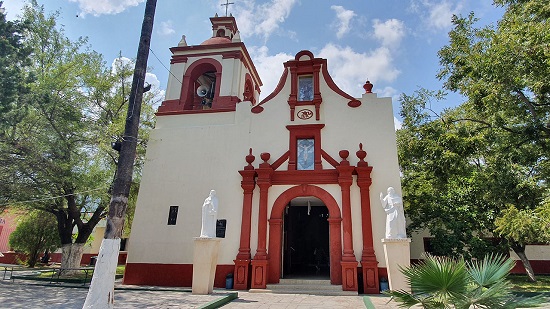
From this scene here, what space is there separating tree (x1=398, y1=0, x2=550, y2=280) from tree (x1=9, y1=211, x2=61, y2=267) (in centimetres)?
1921

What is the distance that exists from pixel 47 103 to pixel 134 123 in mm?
5879

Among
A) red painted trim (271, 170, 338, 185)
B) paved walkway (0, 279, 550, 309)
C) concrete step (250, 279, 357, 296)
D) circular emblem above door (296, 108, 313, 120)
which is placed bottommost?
paved walkway (0, 279, 550, 309)

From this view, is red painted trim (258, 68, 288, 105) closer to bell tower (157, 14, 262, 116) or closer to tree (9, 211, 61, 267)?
bell tower (157, 14, 262, 116)

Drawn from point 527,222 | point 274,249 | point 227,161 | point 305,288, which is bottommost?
point 305,288

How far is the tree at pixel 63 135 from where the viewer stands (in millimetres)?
9258

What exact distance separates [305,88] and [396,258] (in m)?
6.50

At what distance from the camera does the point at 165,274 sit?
1020cm

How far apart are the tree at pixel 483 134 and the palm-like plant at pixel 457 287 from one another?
224 inches

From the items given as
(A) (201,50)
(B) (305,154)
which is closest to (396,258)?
(B) (305,154)

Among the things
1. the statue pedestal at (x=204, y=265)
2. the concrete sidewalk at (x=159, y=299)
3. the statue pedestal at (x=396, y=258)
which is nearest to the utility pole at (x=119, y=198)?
the concrete sidewalk at (x=159, y=299)

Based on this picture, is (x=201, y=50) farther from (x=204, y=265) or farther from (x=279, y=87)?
(x=204, y=265)

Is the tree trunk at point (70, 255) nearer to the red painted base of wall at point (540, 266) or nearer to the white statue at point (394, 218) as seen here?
the white statue at point (394, 218)

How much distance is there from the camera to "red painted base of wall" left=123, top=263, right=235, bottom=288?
32.4 feet

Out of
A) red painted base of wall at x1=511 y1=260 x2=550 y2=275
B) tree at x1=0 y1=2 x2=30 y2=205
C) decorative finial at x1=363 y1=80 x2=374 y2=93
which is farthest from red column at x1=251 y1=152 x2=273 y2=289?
red painted base of wall at x1=511 y1=260 x2=550 y2=275
